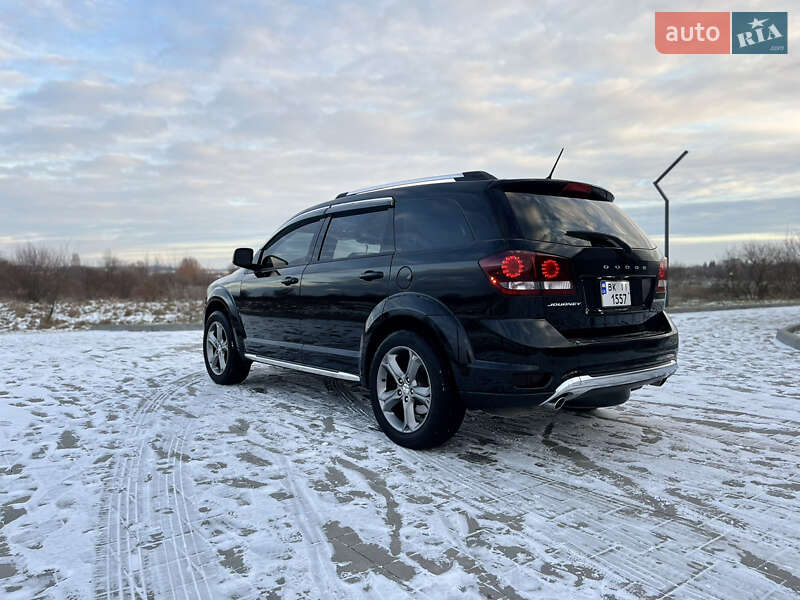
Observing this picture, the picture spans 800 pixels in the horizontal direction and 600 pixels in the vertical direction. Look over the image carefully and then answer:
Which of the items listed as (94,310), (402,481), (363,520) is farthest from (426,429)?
(94,310)

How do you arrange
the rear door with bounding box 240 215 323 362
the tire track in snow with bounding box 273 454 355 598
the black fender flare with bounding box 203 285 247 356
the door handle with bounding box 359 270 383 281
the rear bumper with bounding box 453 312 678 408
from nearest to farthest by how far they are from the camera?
the tire track in snow with bounding box 273 454 355 598
the rear bumper with bounding box 453 312 678 408
the door handle with bounding box 359 270 383 281
the rear door with bounding box 240 215 323 362
the black fender flare with bounding box 203 285 247 356

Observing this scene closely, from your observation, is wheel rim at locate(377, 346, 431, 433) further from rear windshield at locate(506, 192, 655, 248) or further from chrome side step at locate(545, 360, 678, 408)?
rear windshield at locate(506, 192, 655, 248)

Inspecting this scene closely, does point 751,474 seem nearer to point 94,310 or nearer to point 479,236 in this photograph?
point 479,236

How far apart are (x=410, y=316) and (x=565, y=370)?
1.12 metres

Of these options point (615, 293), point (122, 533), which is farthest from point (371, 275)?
point (122, 533)

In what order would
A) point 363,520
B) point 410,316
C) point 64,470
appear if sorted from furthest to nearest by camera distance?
1. point 410,316
2. point 64,470
3. point 363,520

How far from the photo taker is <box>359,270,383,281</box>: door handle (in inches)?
175

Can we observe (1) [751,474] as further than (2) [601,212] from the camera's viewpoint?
No

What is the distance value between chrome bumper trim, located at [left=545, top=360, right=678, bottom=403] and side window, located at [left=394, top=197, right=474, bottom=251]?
1.10 metres

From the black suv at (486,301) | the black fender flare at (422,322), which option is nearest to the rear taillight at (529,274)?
the black suv at (486,301)

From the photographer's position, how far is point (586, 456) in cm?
391

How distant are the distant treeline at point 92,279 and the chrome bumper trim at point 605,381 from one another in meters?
25.3

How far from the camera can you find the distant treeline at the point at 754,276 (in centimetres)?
3111

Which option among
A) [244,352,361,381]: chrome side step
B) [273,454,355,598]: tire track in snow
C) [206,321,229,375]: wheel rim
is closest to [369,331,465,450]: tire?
[244,352,361,381]: chrome side step
